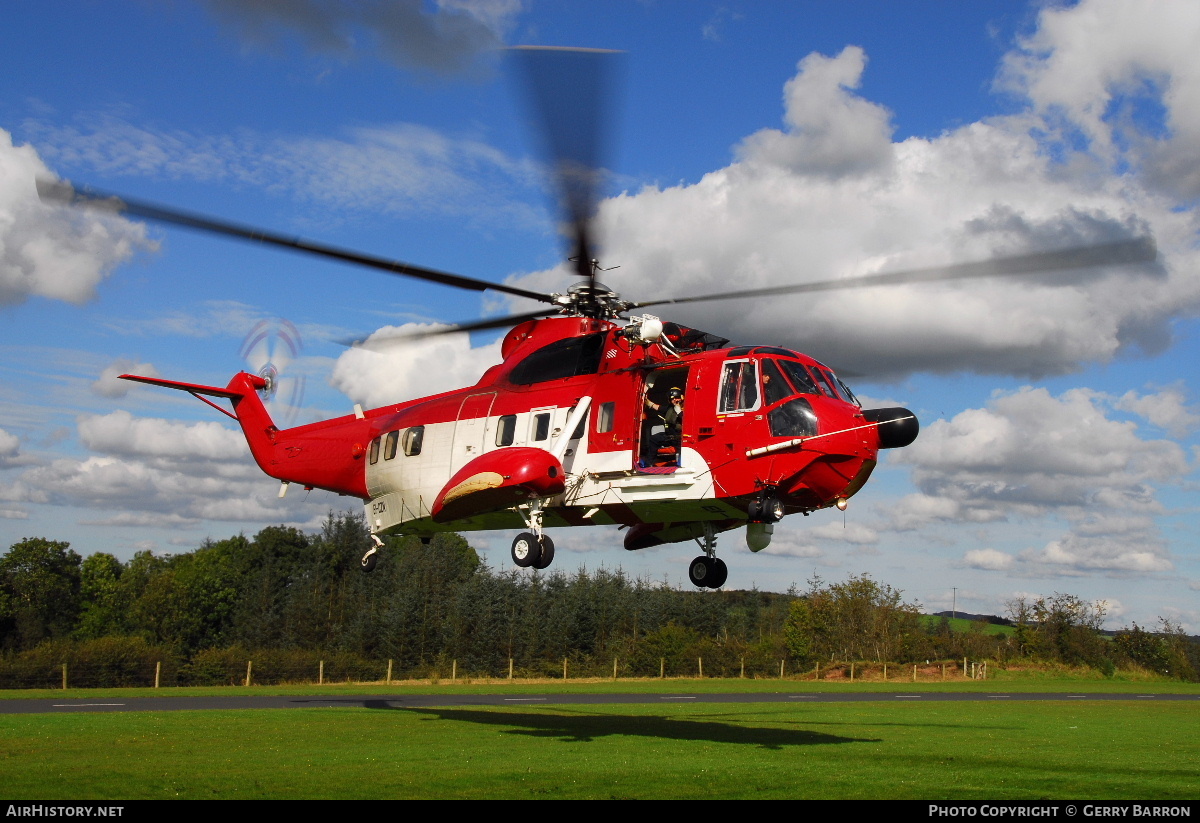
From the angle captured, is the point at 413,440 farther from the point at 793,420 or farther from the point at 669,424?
the point at 793,420

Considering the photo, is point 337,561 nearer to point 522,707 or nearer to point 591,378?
point 522,707

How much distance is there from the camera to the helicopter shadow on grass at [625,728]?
25.0 meters

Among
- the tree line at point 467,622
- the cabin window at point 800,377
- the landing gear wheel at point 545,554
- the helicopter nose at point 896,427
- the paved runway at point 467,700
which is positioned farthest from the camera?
the tree line at point 467,622

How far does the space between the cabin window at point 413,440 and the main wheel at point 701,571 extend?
652cm

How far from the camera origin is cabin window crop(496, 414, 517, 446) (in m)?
19.5

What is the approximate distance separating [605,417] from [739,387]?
2665 mm

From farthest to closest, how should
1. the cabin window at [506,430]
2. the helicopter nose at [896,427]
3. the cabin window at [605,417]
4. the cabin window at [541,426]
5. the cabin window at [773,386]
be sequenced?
the cabin window at [506,430] → the cabin window at [541,426] → the cabin window at [605,417] → the cabin window at [773,386] → the helicopter nose at [896,427]

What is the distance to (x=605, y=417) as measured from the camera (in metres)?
18.2

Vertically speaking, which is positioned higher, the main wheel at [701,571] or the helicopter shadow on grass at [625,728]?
the main wheel at [701,571]

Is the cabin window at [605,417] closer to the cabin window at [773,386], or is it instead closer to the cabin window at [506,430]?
the cabin window at [506,430]

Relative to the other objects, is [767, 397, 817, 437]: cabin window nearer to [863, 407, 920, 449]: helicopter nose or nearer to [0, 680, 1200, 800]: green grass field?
[863, 407, 920, 449]: helicopter nose

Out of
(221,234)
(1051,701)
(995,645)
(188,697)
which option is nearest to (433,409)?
(221,234)

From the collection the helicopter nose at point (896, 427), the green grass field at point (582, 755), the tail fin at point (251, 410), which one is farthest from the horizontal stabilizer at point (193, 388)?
the helicopter nose at point (896, 427)
